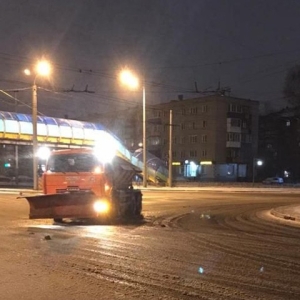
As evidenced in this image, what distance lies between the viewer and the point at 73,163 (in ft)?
57.8

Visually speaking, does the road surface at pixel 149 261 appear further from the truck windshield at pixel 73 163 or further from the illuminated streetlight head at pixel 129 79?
the illuminated streetlight head at pixel 129 79

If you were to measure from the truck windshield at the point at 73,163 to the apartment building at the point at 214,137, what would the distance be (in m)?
71.0

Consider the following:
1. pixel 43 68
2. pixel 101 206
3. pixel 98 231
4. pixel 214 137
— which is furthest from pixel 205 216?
pixel 214 137

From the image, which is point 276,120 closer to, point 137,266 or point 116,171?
point 116,171

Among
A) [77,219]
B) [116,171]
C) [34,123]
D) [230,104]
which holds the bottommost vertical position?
[77,219]

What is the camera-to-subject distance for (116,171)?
18766mm

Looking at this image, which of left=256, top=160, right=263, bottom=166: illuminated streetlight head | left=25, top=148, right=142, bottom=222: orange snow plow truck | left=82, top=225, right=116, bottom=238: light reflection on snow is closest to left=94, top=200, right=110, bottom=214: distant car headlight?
left=25, top=148, right=142, bottom=222: orange snow plow truck

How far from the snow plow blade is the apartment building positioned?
235 ft

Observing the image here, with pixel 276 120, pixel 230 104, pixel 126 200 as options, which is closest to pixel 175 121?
pixel 230 104

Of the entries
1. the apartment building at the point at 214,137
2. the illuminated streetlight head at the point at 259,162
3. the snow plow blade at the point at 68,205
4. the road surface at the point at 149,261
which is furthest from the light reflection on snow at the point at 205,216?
the illuminated streetlight head at the point at 259,162

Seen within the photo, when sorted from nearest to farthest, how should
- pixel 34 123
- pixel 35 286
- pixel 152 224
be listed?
pixel 35 286 < pixel 152 224 < pixel 34 123

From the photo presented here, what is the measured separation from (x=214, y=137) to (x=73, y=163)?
73909mm

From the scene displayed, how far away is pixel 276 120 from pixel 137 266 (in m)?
92.8

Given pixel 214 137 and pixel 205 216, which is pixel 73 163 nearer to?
pixel 205 216
